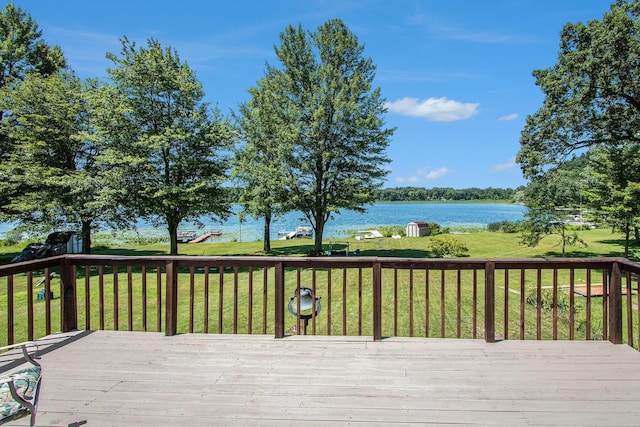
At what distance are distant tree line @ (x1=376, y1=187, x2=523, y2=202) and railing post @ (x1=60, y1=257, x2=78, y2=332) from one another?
54589 mm

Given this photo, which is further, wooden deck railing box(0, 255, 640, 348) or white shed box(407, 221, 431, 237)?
white shed box(407, 221, 431, 237)

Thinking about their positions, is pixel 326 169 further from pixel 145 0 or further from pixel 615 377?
pixel 615 377

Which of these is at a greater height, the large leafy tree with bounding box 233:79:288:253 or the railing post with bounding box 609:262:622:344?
the large leafy tree with bounding box 233:79:288:253

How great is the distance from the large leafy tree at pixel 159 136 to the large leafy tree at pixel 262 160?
192 centimetres

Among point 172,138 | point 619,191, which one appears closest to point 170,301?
point 172,138

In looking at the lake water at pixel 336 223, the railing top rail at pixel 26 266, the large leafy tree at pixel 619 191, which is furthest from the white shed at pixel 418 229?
the railing top rail at pixel 26 266

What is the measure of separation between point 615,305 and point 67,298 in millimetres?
5596

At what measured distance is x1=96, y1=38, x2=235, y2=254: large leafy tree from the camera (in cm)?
1245

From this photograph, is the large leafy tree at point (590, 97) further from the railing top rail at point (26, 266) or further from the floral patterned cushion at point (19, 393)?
the floral patterned cushion at point (19, 393)

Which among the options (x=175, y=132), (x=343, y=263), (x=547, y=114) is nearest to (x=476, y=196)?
(x=547, y=114)

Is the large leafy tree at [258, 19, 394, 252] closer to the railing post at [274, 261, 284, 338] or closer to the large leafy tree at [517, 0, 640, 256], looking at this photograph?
the large leafy tree at [517, 0, 640, 256]

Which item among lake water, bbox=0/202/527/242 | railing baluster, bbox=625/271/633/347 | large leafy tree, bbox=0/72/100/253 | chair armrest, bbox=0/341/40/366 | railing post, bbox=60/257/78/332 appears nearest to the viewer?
chair armrest, bbox=0/341/40/366

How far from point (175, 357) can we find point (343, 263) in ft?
5.78

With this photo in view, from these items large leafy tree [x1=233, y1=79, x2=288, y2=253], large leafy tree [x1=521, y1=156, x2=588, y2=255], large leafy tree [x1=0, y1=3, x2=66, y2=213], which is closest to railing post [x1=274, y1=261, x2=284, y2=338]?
large leafy tree [x1=233, y1=79, x2=288, y2=253]
